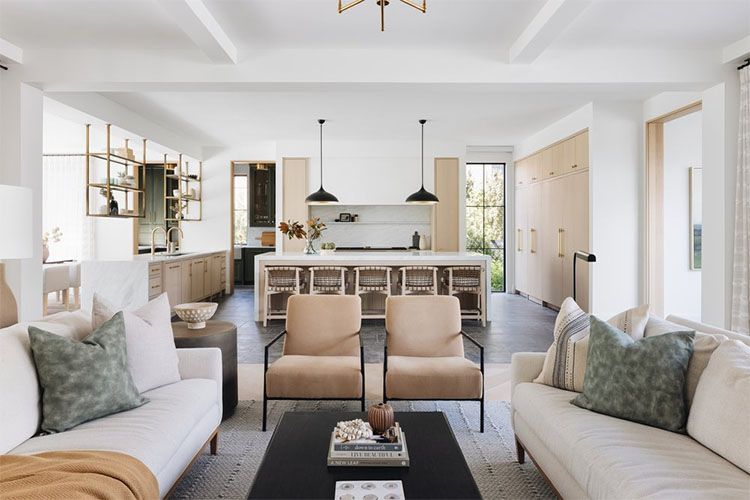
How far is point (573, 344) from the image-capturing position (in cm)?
252

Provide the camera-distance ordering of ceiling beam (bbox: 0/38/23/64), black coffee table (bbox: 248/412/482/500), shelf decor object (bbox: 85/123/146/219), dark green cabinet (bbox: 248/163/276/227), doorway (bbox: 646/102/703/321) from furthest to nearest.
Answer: dark green cabinet (bbox: 248/163/276/227) < shelf decor object (bbox: 85/123/146/219) < doorway (bbox: 646/102/703/321) < ceiling beam (bbox: 0/38/23/64) < black coffee table (bbox: 248/412/482/500)

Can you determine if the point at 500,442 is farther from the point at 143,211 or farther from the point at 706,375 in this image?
the point at 143,211

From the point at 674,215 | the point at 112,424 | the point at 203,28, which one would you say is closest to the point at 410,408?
the point at 112,424

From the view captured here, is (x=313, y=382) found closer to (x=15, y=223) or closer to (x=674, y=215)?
(x=15, y=223)

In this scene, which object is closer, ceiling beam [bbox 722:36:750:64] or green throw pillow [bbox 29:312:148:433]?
green throw pillow [bbox 29:312:148:433]

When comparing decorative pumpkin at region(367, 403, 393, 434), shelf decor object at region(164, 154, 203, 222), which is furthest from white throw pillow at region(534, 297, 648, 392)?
shelf decor object at region(164, 154, 203, 222)

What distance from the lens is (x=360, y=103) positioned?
6.27 m

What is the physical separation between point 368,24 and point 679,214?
4.83 metres

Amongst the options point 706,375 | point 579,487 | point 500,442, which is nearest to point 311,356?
point 500,442

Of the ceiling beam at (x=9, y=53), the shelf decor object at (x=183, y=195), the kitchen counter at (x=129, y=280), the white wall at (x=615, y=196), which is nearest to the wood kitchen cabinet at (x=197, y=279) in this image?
the kitchen counter at (x=129, y=280)

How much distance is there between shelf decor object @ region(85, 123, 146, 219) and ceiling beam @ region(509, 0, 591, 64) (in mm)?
5137

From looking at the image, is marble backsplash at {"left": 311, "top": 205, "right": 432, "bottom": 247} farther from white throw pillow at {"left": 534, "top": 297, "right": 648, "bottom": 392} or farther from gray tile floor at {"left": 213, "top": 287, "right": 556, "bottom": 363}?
white throw pillow at {"left": 534, "top": 297, "right": 648, "bottom": 392}

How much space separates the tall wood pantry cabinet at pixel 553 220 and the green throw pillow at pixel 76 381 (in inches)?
230

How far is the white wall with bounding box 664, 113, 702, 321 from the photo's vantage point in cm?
616
